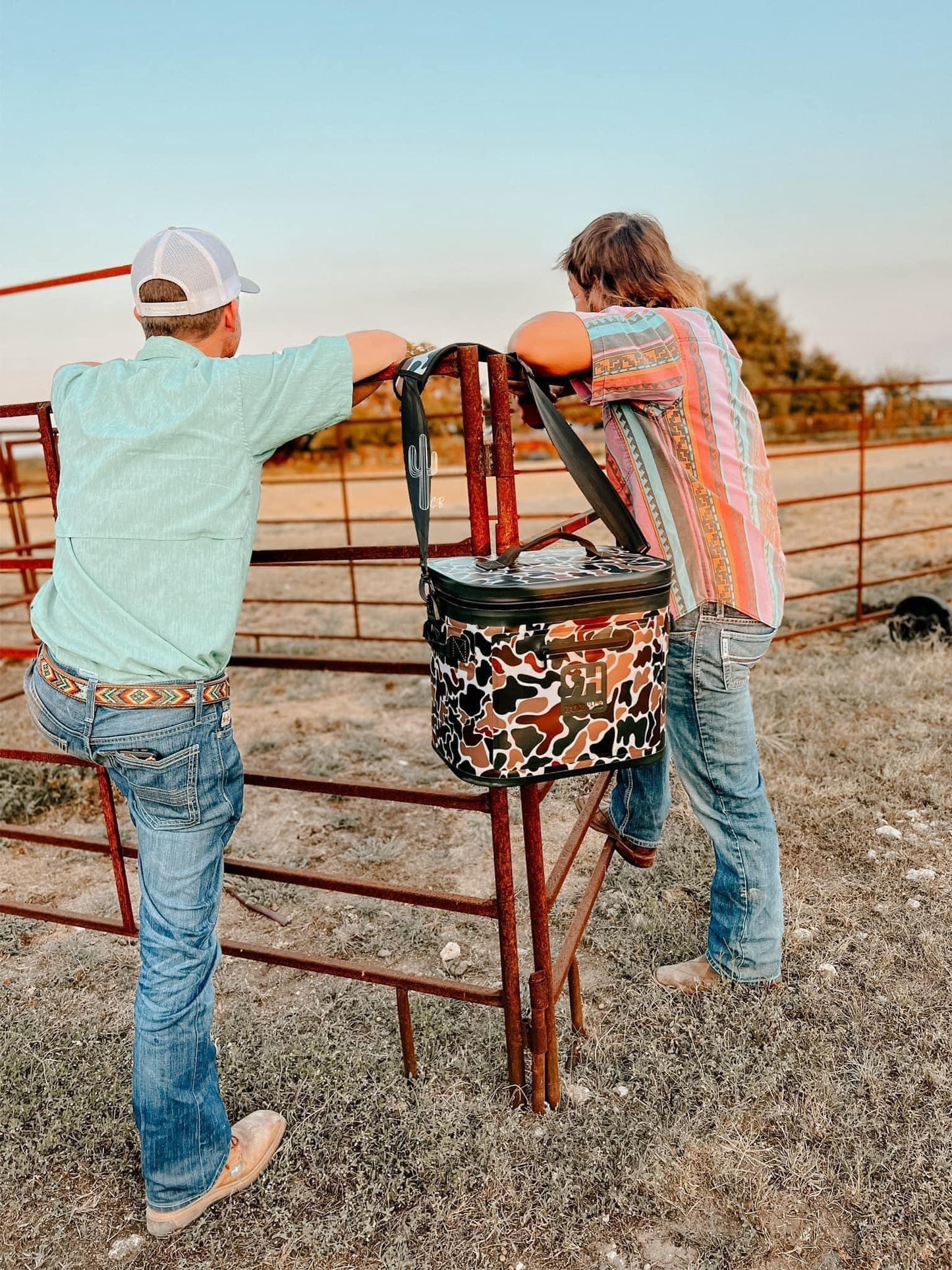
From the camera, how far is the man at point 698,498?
1.96 meters

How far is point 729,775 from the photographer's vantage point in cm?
229

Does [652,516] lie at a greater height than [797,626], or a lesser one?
greater

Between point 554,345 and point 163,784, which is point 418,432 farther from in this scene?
point 163,784

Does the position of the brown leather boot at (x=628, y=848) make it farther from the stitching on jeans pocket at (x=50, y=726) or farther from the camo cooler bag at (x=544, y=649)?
the stitching on jeans pocket at (x=50, y=726)

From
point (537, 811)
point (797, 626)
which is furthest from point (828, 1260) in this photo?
point (797, 626)

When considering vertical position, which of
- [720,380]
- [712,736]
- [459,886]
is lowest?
[459,886]

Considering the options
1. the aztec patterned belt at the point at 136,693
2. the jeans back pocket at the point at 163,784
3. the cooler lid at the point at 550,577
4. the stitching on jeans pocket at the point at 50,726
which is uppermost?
the cooler lid at the point at 550,577

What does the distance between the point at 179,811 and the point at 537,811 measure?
69 centimetres

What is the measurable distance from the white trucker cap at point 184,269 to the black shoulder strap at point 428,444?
38 centimetres

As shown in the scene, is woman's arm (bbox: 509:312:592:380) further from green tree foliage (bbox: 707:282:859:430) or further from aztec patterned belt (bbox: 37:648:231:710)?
green tree foliage (bbox: 707:282:859:430)

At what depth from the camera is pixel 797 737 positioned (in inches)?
172

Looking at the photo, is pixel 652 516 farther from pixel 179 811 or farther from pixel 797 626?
pixel 797 626

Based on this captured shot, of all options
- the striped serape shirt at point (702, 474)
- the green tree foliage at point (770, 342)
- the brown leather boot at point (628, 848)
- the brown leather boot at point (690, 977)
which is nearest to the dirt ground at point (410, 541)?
the striped serape shirt at point (702, 474)

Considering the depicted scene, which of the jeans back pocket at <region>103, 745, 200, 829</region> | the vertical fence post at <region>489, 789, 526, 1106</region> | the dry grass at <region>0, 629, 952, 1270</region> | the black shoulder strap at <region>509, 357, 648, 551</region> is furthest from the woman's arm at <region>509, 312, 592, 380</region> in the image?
the dry grass at <region>0, 629, 952, 1270</region>
